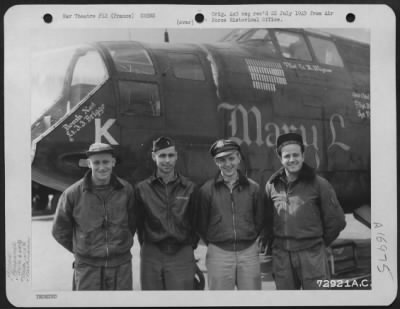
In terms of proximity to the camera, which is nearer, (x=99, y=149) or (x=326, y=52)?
(x=99, y=149)

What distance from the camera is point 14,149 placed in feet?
5.06

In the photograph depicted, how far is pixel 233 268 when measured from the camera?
4.79 ft

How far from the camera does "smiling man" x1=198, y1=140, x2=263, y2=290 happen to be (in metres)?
1.46

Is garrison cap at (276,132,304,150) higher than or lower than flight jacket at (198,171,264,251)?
higher

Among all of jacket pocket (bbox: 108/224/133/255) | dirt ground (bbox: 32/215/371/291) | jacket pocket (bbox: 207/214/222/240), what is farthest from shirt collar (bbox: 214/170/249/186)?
jacket pocket (bbox: 108/224/133/255)

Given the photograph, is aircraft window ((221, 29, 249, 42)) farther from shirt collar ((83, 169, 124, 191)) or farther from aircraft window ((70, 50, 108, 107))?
shirt collar ((83, 169, 124, 191))

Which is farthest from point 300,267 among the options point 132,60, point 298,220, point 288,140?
point 132,60

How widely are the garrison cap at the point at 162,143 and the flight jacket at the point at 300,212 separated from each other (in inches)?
13.8

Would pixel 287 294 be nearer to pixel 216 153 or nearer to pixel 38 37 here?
pixel 216 153

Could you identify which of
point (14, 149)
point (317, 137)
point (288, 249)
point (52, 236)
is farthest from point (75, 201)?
point (317, 137)

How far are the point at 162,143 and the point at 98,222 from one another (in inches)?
12.8

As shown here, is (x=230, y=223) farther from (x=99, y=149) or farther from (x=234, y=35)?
(x=234, y=35)

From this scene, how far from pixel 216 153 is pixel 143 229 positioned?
341 millimetres

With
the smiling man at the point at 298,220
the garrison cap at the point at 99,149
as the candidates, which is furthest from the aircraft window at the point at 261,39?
the garrison cap at the point at 99,149
